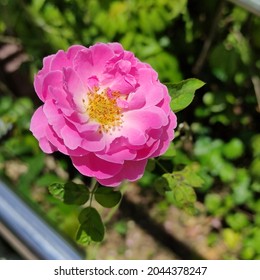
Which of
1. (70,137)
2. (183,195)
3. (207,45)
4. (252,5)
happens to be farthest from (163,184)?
(207,45)

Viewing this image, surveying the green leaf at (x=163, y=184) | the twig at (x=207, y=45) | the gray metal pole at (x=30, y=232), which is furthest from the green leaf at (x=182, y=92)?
the twig at (x=207, y=45)

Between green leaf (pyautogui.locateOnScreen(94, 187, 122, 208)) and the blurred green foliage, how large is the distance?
67 centimetres

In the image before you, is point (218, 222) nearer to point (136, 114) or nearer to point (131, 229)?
point (131, 229)

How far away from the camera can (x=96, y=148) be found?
29.8 inches

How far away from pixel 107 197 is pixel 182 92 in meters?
0.22

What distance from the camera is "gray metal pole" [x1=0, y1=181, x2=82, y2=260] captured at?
2.98 ft

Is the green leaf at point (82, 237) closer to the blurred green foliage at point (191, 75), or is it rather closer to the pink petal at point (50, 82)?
the pink petal at point (50, 82)

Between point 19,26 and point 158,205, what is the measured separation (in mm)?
741

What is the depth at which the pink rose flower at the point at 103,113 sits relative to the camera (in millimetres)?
758

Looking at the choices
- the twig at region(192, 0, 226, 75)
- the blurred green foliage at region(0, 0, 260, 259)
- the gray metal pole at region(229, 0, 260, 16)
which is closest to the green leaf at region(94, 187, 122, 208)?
the gray metal pole at region(229, 0, 260, 16)

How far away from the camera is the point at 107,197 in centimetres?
94

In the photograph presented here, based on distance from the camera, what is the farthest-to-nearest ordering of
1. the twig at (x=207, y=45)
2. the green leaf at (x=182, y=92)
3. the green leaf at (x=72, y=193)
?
the twig at (x=207, y=45) → the green leaf at (x=72, y=193) → the green leaf at (x=182, y=92)

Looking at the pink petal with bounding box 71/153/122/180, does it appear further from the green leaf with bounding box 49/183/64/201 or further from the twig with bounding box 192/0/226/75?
the twig with bounding box 192/0/226/75

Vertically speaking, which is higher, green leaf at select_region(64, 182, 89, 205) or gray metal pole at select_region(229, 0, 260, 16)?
gray metal pole at select_region(229, 0, 260, 16)
